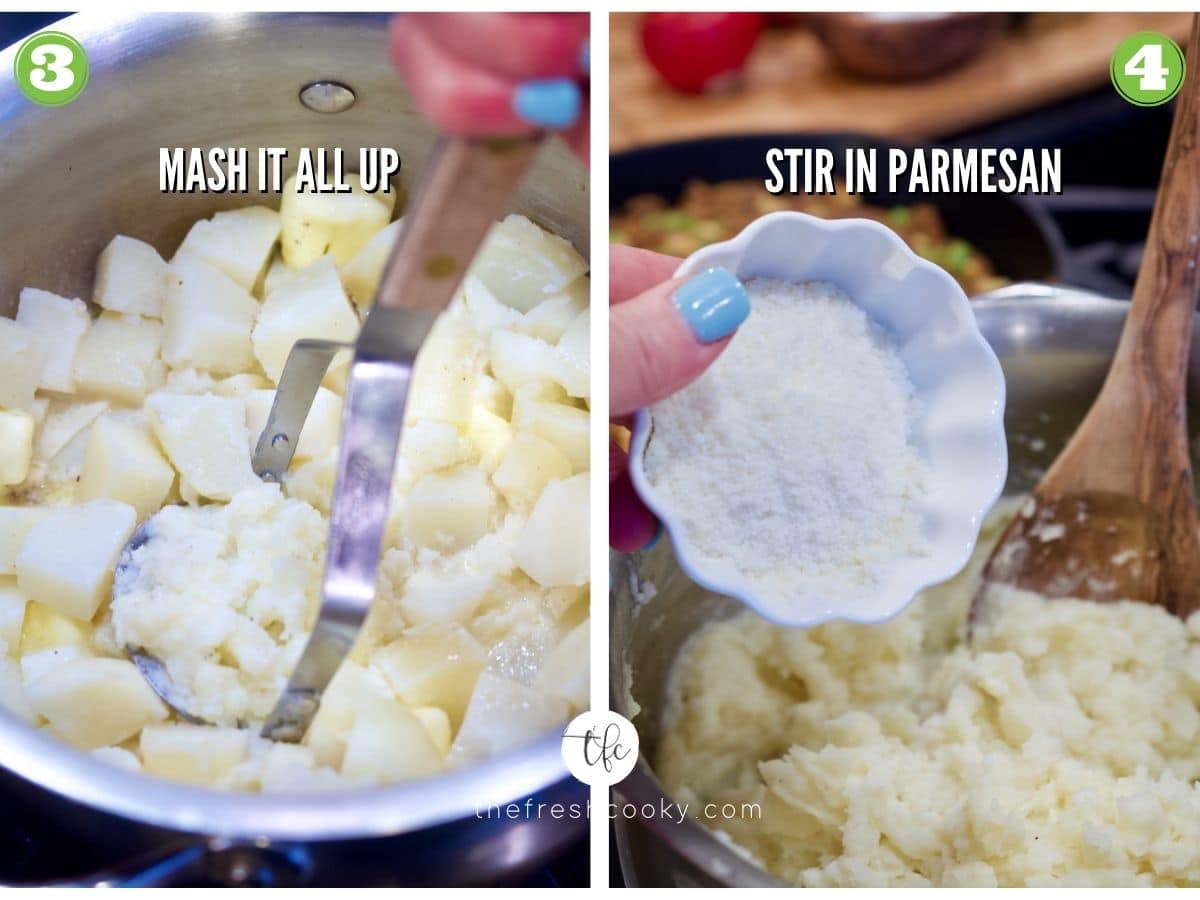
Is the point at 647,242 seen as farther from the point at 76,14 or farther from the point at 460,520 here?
the point at 76,14

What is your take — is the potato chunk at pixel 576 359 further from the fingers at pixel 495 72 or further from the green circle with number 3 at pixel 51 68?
the green circle with number 3 at pixel 51 68

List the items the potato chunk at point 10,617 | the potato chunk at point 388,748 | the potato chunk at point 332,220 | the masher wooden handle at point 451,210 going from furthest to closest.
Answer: the potato chunk at point 332,220 < the potato chunk at point 10,617 < the potato chunk at point 388,748 < the masher wooden handle at point 451,210

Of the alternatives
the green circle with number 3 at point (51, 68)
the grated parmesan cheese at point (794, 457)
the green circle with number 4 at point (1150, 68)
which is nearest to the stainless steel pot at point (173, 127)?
the green circle with number 3 at point (51, 68)

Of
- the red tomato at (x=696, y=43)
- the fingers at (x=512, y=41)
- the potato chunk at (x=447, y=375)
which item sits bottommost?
the potato chunk at (x=447, y=375)

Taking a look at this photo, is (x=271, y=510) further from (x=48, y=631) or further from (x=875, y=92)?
(x=875, y=92)

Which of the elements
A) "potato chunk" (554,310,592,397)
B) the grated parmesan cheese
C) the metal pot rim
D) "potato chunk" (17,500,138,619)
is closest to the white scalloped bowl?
the grated parmesan cheese
